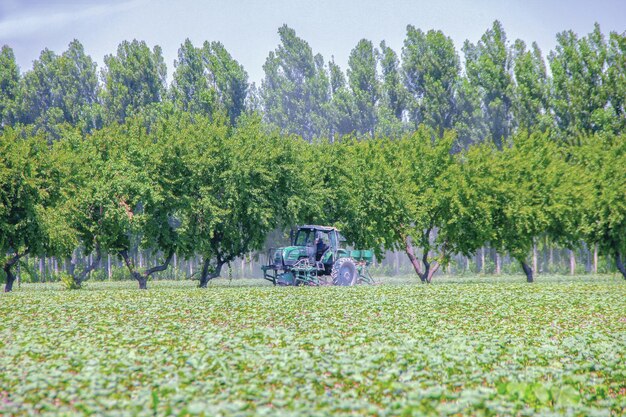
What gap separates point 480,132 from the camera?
67.2 metres

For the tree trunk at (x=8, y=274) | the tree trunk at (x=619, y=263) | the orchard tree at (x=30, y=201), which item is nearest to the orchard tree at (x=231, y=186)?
the orchard tree at (x=30, y=201)

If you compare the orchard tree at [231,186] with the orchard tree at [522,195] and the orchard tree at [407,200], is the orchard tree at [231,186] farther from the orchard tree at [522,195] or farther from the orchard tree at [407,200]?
the orchard tree at [522,195]

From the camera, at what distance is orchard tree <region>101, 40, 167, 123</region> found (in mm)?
72375

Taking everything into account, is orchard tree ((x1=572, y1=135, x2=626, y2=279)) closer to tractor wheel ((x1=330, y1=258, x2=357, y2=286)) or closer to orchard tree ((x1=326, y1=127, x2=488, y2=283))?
orchard tree ((x1=326, y1=127, x2=488, y2=283))

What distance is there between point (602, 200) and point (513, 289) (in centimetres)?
1543

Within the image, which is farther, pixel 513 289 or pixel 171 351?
pixel 513 289

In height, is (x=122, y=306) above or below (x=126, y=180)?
below

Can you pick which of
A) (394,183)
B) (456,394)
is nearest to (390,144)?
(394,183)

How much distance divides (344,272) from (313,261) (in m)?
1.72

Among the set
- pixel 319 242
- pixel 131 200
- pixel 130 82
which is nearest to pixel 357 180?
pixel 319 242

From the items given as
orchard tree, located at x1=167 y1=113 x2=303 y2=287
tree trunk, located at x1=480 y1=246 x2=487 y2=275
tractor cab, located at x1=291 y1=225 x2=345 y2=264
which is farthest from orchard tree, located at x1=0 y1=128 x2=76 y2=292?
tree trunk, located at x1=480 y1=246 x2=487 y2=275

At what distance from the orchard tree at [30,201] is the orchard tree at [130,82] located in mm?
32892

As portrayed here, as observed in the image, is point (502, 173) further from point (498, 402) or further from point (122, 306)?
point (498, 402)

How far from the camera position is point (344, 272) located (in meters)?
39.6
